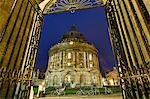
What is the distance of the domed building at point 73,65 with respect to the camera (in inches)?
1587

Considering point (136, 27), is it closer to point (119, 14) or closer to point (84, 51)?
point (119, 14)

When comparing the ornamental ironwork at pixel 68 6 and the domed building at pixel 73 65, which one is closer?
the ornamental ironwork at pixel 68 6

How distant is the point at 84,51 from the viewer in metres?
44.2

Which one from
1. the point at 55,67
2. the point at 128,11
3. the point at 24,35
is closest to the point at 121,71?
the point at 128,11

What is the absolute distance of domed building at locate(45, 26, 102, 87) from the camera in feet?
132

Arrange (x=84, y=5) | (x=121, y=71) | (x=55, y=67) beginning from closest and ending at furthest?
(x=121, y=71) < (x=84, y=5) < (x=55, y=67)

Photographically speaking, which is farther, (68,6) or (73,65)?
(73,65)

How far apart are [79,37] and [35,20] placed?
145 feet

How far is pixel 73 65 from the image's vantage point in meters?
41.6

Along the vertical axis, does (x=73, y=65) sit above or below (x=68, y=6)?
above

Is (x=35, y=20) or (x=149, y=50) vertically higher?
(x=35, y=20)

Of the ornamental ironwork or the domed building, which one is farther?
the domed building

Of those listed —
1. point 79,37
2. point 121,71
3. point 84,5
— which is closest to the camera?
point 121,71

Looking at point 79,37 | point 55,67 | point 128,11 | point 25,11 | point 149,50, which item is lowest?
point 149,50
